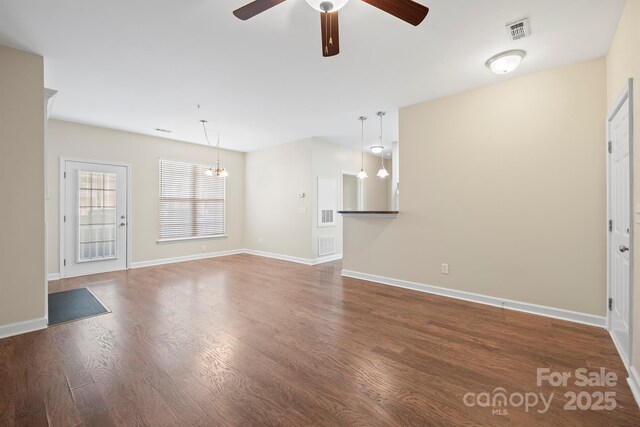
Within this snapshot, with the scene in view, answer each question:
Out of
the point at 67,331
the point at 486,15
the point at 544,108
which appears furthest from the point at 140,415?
the point at 544,108

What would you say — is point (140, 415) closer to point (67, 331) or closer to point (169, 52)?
point (67, 331)

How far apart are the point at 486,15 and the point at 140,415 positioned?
147 inches

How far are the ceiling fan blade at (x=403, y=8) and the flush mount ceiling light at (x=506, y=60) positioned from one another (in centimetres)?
153

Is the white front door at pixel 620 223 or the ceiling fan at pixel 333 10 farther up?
the ceiling fan at pixel 333 10

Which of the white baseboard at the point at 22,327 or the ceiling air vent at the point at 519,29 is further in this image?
the white baseboard at the point at 22,327

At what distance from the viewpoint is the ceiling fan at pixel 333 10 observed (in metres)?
1.72

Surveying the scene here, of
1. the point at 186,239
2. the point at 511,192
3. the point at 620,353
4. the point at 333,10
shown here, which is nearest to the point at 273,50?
the point at 333,10

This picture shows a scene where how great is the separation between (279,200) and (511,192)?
4.75 m

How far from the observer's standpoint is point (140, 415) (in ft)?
5.47

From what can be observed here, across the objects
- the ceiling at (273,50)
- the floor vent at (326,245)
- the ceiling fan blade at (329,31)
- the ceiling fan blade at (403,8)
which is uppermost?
the ceiling at (273,50)

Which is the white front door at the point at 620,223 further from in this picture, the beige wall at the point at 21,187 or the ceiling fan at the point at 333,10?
the beige wall at the point at 21,187

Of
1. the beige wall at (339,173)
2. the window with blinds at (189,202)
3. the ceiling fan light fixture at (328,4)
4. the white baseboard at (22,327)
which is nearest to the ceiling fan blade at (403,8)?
the ceiling fan light fixture at (328,4)

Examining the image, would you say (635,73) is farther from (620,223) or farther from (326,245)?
(326,245)

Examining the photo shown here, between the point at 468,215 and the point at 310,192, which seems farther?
the point at 310,192
